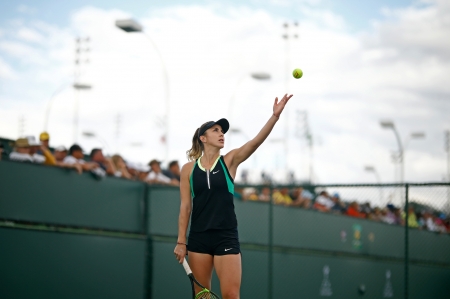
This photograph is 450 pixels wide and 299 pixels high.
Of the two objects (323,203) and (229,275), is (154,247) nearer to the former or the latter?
(323,203)

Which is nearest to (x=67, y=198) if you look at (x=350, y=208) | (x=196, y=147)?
(x=196, y=147)

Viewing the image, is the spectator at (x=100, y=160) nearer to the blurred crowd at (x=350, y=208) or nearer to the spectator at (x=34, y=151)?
the spectator at (x=34, y=151)

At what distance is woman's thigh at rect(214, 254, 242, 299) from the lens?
6.29 m

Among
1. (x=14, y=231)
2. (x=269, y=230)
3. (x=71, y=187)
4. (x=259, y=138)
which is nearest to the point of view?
(x=259, y=138)

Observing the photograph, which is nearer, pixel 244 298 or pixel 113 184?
pixel 113 184

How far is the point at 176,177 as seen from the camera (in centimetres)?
1304

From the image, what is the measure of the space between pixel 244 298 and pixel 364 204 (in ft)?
14.6

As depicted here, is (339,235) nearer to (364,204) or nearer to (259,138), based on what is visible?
(364,204)

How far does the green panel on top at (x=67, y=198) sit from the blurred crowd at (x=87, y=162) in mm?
163

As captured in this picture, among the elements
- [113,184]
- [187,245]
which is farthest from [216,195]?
[113,184]

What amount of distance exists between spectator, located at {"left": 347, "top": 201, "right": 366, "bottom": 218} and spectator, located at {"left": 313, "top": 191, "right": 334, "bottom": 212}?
474mm

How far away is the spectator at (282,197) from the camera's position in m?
13.3

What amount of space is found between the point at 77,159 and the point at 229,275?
5.13 m

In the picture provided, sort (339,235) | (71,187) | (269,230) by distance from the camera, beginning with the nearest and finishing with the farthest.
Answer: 1. (71,187)
2. (269,230)
3. (339,235)
